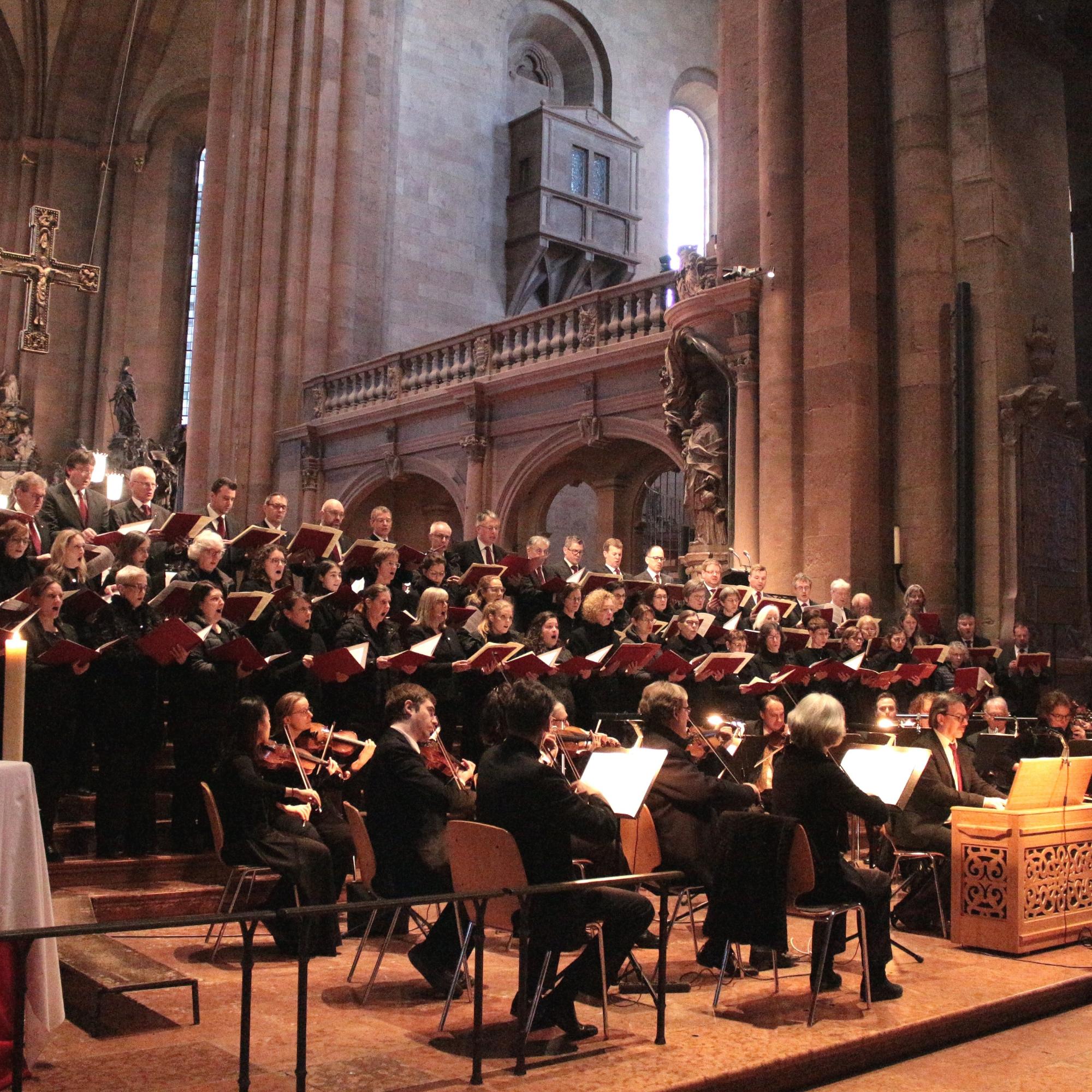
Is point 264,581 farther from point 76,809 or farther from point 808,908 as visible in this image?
point 808,908

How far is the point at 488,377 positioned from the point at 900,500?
6594mm

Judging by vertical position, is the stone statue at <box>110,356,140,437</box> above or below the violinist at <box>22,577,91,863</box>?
above

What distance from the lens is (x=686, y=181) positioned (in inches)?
982

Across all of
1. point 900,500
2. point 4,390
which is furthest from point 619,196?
point 4,390

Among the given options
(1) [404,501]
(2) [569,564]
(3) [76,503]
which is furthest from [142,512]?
(1) [404,501]

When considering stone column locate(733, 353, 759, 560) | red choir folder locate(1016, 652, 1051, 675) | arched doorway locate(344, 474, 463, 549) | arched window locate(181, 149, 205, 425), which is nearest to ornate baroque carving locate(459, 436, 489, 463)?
arched doorway locate(344, 474, 463, 549)

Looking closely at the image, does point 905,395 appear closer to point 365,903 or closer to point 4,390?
point 365,903

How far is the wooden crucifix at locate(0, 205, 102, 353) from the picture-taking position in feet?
38.4

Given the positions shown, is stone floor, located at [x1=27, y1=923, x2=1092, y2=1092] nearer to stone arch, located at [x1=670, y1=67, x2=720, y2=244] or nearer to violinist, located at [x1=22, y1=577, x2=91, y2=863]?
violinist, located at [x1=22, y1=577, x2=91, y2=863]

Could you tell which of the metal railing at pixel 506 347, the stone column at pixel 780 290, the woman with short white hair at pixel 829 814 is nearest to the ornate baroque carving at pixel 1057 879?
the woman with short white hair at pixel 829 814

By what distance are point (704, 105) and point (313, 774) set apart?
22.2m

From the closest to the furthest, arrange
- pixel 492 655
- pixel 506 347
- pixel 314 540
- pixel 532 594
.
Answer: pixel 492 655
pixel 314 540
pixel 532 594
pixel 506 347

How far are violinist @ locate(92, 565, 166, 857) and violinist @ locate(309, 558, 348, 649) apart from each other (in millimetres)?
1051

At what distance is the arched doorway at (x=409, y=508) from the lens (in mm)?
19688
